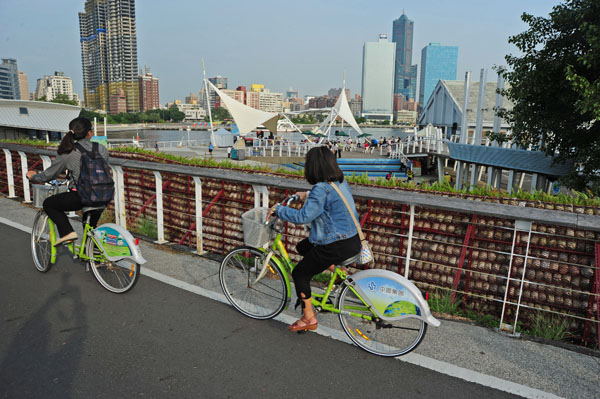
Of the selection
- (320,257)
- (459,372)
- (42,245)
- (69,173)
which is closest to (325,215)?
(320,257)

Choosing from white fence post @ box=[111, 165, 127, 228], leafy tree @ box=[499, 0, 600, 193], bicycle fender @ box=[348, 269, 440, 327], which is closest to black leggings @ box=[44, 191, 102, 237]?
white fence post @ box=[111, 165, 127, 228]

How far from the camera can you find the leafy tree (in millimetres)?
10289

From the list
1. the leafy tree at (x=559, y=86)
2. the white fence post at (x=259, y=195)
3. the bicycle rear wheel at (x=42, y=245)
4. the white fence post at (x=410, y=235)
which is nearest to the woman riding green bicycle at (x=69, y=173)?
the bicycle rear wheel at (x=42, y=245)

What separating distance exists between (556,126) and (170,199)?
32.3 ft

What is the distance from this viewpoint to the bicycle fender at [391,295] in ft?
10.9

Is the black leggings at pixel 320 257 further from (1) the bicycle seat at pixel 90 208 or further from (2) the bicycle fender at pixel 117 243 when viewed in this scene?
(1) the bicycle seat at pixel 90 208

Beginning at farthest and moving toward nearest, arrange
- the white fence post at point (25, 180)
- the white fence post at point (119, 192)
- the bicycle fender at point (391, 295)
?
the white fence post at point (25, 180), the white fence post at point (119, 192), the bicycle fender at point (391, 295)

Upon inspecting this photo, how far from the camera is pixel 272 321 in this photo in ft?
13.7

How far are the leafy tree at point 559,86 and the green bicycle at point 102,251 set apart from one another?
33.0ft

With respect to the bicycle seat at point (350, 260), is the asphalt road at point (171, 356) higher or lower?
lower

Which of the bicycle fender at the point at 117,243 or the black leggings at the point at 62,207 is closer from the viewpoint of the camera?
the bicycle fender at the point at 117,243

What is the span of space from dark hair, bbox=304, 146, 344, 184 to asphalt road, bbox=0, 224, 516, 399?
1.45 metres

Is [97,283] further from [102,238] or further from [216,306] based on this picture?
[216,306]

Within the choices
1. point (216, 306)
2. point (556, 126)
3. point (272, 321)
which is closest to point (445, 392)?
point (272, 321)
